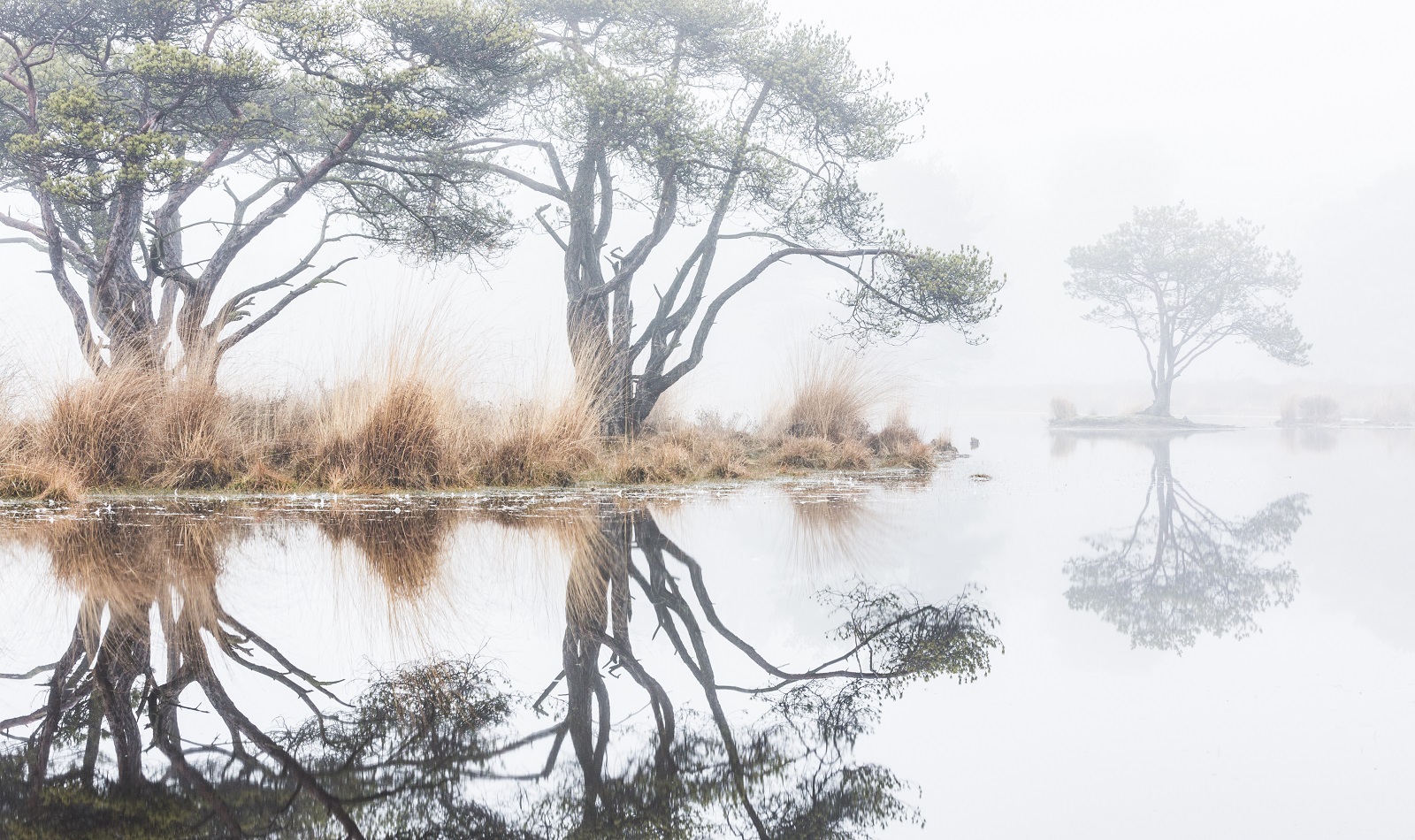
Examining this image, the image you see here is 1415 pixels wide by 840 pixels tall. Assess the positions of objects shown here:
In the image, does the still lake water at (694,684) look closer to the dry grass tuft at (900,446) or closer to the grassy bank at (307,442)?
the grassy bank at (307,442)

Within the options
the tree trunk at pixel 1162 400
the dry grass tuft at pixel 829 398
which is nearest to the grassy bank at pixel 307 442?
the dry grass tuft at pixel 829 398

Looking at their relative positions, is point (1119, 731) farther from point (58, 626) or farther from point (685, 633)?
point (58, 626)

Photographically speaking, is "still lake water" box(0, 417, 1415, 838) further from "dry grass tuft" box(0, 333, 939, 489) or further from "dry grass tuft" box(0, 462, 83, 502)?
"dry grass tuft" box(0, 333, 939, 489)

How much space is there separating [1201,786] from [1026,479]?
7.42m

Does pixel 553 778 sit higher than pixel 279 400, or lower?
lower

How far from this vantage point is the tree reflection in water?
1.43 m

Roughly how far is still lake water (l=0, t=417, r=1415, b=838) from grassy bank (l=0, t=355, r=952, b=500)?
1.99 m

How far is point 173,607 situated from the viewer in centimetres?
271

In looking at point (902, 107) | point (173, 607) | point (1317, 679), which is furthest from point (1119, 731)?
point (902, 107)

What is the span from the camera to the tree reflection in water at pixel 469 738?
4.69ft

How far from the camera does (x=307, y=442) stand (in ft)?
23.9

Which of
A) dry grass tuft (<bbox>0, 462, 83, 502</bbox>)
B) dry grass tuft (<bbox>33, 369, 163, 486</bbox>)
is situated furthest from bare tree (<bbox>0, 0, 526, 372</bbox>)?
dry grass tuft (<bbox>0, 462, 83, 502</bbox>)

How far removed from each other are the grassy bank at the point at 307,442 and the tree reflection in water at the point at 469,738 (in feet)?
12.1

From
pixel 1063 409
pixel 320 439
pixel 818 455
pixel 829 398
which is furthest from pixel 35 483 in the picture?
pixel 1063 409
